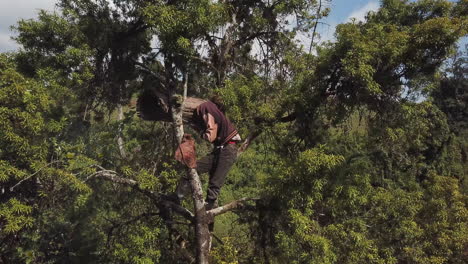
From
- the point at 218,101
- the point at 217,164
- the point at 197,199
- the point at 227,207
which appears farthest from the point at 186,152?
the point at 227,207

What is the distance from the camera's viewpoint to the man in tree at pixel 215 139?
444 centimetres

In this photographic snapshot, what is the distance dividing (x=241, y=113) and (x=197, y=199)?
1.51m

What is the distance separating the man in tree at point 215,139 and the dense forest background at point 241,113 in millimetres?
618

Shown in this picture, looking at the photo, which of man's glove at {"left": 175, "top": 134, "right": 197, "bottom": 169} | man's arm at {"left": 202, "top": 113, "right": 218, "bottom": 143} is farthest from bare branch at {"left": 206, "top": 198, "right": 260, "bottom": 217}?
man's arm at {"left": 202, "top": 113, "right": 218, "bottom": 143}

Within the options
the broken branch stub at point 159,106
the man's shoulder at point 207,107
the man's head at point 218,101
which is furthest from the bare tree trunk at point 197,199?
the man's head at point 218,101

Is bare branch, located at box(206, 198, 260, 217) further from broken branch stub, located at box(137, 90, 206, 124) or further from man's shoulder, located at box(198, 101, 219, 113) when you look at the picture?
man's shoulder, located at box(198, 101, 219, 113)

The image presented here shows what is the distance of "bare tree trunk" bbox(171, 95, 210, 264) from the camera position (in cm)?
459

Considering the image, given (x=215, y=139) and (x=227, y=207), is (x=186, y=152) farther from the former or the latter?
(x=227, y=207)

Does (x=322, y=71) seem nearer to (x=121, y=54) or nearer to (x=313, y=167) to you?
(x=313, y=167)

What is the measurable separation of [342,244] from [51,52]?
4.61 metres

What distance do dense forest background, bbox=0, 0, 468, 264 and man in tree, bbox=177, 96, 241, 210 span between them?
618 mm

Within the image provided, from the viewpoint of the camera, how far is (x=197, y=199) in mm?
4828

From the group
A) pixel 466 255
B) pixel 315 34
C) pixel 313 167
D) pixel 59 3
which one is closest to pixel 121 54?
pixel 59 3

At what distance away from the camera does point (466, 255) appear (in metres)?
10.9
